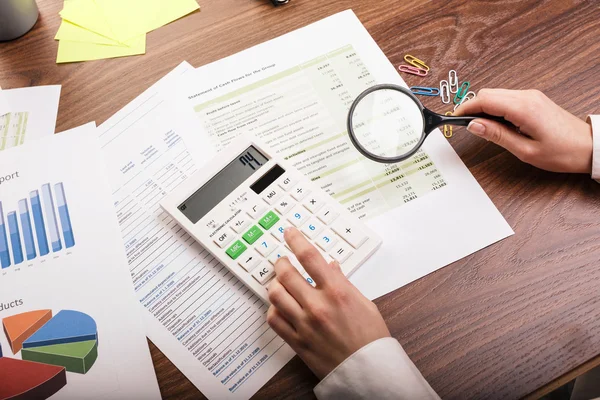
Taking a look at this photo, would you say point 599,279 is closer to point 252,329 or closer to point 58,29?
point 252,329

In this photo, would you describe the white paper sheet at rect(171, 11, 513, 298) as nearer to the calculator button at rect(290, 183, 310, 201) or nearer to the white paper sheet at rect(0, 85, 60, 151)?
the calculator button at rect(290, 183, 310, 201)

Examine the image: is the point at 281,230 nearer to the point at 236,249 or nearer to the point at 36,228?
the point at 236,249

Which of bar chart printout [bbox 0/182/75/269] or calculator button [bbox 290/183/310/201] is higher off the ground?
bar chart printout [bbox 0/182/75/269]

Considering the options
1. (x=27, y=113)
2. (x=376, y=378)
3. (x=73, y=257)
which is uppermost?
(x=27, y=113)

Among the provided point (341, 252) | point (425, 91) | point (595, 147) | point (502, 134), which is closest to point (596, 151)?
point (595, 147)

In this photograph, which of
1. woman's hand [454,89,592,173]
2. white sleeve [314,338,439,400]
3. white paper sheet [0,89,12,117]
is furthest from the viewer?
white paper sheet [0,89,12,117]

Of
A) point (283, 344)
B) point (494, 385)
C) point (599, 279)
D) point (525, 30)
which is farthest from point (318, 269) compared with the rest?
point (525, 30)

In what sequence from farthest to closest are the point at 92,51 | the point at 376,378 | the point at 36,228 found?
the point at 92,51
the point at 36,228
the point at 376,378

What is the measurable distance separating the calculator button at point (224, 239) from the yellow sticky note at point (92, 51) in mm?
352

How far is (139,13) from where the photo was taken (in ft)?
2.60

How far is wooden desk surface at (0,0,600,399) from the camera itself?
560 millimetres

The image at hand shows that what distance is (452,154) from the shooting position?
0.68 meters

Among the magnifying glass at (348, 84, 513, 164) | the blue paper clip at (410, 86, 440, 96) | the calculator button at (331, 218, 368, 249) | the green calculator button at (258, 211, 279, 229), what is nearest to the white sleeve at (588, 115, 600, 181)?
the magnifying glass at (348, 84, 513, 164)

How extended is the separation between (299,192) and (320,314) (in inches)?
6.2
